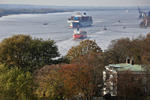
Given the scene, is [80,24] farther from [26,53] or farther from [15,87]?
[15,87]

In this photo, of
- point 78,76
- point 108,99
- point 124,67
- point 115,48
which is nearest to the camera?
point 78,76

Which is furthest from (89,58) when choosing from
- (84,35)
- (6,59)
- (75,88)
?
(84,35)

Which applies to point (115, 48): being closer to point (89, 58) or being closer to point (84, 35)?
point (89, 58)

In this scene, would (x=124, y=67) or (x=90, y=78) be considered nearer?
(x=90, y=78)

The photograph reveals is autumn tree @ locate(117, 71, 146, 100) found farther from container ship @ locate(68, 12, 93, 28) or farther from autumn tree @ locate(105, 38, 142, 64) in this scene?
container ship @ locate(68, 12, 93, 28)

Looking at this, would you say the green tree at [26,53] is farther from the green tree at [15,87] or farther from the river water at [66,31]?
the river water at [66,31]

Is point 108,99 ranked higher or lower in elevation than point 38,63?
lower

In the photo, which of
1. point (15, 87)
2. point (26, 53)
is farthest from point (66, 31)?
point (15, 87)
